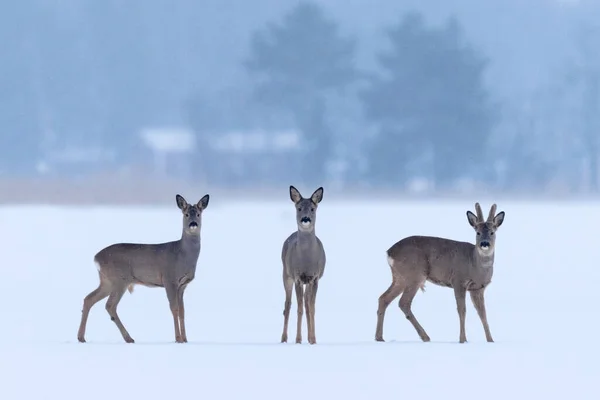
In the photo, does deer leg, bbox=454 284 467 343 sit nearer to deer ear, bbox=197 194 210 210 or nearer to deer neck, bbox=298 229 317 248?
deer neck, bbox=298 229 317 248

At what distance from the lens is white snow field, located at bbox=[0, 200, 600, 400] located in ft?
37.3

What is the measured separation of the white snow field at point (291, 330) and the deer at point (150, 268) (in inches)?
15.4

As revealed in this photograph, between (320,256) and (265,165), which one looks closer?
(320,256)

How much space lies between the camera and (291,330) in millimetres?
15602

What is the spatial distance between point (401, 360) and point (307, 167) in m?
73.1

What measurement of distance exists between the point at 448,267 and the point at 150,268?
8.18 ft

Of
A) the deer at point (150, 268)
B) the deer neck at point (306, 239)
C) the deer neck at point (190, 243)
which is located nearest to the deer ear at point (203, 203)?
the deer at point (150, 268)

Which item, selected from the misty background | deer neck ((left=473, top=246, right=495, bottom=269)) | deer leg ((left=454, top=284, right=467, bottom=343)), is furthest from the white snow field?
the misty background

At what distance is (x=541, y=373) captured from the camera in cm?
1200

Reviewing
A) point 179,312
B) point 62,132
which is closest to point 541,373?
point 179,312

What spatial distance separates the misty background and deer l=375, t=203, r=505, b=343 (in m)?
37.9

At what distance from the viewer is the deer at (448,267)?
13.8 m

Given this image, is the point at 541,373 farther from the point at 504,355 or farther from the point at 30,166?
the point at 30,166

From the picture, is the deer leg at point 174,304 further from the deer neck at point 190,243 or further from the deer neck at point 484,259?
the deer neck at point 484,259
